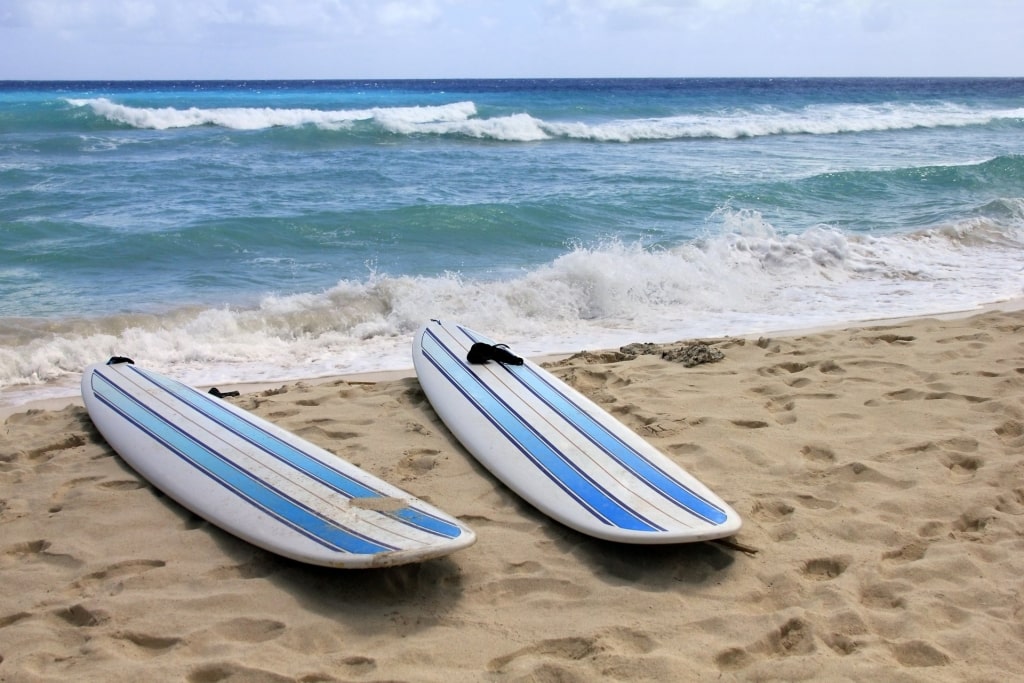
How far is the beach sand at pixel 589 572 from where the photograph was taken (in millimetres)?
2453

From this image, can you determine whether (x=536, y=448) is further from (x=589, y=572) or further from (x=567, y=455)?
(x=589, y=572)

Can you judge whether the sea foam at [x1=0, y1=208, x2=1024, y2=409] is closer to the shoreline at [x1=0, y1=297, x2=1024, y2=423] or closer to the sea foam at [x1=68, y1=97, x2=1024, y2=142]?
the shoreline at [x1=0, y1=297, x2=1024, y2=423]

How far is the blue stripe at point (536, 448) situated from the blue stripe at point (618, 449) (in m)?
0.18

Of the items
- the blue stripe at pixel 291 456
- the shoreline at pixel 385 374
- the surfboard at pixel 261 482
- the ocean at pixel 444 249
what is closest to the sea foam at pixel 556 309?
the ocean at pixel 444 249

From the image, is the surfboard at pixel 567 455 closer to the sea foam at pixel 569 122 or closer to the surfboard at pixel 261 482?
the surfboard at pixel 261 482

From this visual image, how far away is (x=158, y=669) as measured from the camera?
2.38 metres

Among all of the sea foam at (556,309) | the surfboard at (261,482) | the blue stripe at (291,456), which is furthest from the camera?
the sea foam at (556,309)

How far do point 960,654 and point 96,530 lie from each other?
290 centimetres

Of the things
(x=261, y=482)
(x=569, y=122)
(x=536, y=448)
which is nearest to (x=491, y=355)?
(x=536, y=448)

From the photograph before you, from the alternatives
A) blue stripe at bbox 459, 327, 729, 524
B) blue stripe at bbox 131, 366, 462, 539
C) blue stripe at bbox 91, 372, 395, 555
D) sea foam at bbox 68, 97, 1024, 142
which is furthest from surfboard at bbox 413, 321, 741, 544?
sea foam at bbox 68, 97, 1024, 142

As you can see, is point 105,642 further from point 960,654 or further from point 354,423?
point 960,654

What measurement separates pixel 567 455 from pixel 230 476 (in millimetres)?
1360

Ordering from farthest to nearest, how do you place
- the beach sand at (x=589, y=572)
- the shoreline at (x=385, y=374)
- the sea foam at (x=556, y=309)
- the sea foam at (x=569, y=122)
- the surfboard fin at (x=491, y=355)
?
the sea foam at (x=569, y=122)
the sea foam at (x=556, y=309)
the shoreline at (x=385, y=374)
the surfboard fin at (x=491, y=355)
the beach sand at (x=589, y=572)

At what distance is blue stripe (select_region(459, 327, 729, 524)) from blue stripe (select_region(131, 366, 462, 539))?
2.80ft
